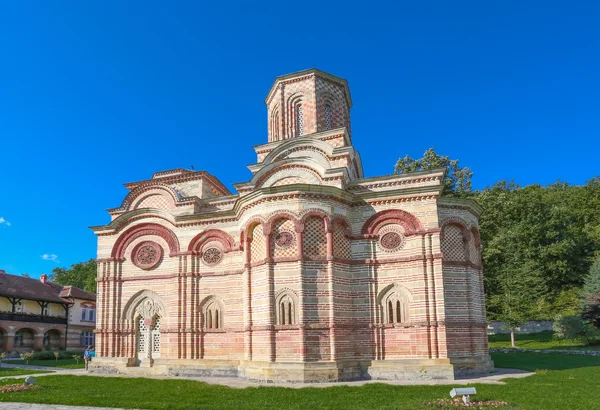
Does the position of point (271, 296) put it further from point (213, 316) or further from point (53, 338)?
point (53, 338)

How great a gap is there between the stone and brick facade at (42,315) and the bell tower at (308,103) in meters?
22.1

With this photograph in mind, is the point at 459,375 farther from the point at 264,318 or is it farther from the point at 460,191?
the point at 460,191

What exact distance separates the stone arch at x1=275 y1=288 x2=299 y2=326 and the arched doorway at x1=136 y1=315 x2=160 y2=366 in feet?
19.8

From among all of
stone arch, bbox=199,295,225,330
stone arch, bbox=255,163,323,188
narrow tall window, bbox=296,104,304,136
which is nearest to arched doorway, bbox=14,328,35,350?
stone arch, bbox=199,295,225,330

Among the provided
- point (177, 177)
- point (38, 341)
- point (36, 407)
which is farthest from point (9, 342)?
point (36, 407)

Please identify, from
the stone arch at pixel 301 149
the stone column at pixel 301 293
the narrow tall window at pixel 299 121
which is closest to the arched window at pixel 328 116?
the narrow tall window at pixel 299 121

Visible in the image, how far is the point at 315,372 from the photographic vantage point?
1348 centimetres

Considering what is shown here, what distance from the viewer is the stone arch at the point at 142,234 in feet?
59.5

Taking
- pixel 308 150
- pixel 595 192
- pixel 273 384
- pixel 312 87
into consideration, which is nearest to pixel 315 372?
pixel 273 384

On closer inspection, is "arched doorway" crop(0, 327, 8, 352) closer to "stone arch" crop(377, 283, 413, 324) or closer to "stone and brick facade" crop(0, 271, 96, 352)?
"stone and brick facade" crop(0, 271, 96, 352)

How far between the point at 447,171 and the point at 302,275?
21.1 m

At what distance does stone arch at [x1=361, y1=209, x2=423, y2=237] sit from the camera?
15.2 m

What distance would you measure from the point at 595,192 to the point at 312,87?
107ft

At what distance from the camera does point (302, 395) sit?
10852mm
